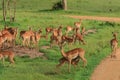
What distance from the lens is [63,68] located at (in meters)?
14.6

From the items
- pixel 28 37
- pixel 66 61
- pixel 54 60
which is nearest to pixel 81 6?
pixel 28 37

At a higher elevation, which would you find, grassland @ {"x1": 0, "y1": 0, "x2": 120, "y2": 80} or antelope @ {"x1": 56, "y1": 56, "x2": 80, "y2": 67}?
antelope @ {"x1": 56, "y1": 56, "x2": 80, "y2": 67}

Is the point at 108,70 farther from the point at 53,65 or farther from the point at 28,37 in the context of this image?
the point at 28,37

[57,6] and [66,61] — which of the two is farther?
[57,6]

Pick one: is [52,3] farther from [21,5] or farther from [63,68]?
[63,68]

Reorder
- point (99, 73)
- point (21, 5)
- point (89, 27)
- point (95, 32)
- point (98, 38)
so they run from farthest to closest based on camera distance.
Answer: point (21, 5), point (89, 27), point (95, 32), point (98, 38), point (99, 73)

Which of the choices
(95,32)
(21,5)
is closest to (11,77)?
(95,32)

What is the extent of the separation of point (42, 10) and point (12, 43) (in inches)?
752

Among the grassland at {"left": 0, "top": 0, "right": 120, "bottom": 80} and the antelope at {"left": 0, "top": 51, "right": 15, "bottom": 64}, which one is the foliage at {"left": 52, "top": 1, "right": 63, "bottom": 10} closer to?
the grassland at {"left": 0, "top": 0, "right": 120, "bottom": 80}

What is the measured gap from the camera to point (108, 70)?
14.8m

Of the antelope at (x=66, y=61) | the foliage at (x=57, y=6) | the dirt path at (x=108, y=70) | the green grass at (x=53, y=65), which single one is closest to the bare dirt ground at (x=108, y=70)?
the dirt path at (x=108, y=70)

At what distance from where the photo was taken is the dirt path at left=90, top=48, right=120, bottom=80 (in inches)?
542

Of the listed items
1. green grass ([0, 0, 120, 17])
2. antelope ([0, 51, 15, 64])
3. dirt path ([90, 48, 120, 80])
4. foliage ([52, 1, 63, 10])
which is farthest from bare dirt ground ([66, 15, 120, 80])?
foliage ([52, 1, 63, 10])

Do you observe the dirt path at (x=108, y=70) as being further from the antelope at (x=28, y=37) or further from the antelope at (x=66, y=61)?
the antelope at (x=28, y=37)
